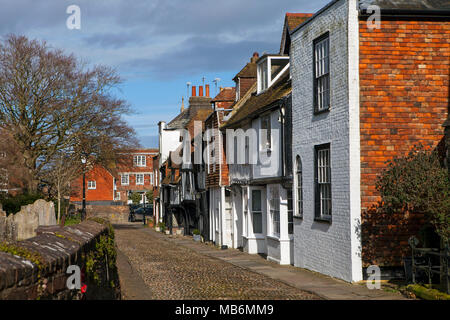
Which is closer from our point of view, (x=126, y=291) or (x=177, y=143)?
(x=126, y=291)

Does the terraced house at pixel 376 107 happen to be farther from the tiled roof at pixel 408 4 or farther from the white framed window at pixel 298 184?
the white framed window at pixel 298 184

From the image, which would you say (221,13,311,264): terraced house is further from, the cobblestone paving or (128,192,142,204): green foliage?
(128,192,142,204): green foliage

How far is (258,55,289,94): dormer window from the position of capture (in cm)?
2450

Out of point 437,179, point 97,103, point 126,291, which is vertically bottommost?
point 126,291

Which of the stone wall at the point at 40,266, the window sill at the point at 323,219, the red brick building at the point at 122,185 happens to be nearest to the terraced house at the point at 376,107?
the window sill at the point at 323,219

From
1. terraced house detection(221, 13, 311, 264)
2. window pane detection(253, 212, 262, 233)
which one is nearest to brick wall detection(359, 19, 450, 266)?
terraced house detection(221, 13, 311, 264)

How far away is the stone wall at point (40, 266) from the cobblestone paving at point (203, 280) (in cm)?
603

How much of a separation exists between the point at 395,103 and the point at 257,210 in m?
11.3

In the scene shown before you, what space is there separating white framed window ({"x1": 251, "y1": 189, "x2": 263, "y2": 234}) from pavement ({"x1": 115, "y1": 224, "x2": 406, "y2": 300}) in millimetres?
1620

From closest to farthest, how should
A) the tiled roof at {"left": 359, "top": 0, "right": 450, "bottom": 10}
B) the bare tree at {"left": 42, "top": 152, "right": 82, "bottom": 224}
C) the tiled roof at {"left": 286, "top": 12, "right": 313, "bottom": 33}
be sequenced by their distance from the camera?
the tiled roof at {"left": 359, "top": 0, "right": 450, "bottom": 10} < the tiled roof at {"left": 286, "top": 12, "right": 313, "bottom": 33} < the bare tree at {"left": 42, "top": 152, "right": 82, "bottom": 224}

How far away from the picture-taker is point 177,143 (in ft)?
206
